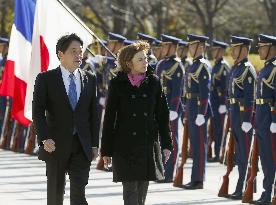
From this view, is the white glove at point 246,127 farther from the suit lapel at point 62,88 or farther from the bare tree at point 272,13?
the bare tree at point 272,13

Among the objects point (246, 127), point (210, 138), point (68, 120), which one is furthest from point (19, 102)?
point (210, 138)

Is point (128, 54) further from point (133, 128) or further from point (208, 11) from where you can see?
point (208, 11)

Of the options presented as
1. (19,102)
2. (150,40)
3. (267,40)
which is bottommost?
(19,102)

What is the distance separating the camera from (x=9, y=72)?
11031mm

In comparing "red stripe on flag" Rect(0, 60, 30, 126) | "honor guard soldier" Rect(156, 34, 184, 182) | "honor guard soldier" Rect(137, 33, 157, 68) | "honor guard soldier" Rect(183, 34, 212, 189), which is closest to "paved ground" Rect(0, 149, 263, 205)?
"honor guard soldier" Rect(183, 34, 212, 189)

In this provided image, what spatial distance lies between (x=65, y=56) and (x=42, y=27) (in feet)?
6.53

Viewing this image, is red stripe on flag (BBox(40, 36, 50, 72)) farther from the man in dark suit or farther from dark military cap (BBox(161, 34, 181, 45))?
dark military cap (BBox(161, 34, 181, 45))

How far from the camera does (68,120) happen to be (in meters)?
8.13

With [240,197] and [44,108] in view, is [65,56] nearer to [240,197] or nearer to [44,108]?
[44,108]

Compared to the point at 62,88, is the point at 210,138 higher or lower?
lower

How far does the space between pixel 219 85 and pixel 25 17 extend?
22.6ft

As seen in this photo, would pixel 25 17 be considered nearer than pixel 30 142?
Yes

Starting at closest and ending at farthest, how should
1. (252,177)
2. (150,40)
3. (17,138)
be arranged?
1. (252,177)
2. (150,40)
3. (17,138)

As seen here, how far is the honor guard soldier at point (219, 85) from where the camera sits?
1703 cm
